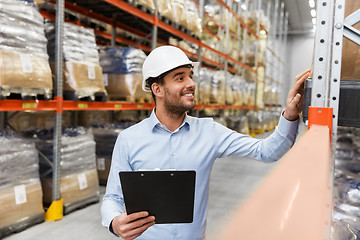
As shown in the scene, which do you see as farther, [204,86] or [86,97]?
[204,86]

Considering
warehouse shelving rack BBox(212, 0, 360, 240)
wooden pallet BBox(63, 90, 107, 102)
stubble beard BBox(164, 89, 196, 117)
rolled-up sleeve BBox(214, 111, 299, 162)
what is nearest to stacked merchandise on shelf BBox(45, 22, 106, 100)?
wooden pallet BBox(63, 90, 107, 102)

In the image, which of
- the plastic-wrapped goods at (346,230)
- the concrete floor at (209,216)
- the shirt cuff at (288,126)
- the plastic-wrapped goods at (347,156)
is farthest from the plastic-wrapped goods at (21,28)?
the plastic-wrapped goods at (346,230)

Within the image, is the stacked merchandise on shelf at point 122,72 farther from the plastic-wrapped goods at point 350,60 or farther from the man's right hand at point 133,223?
the plastic-wrapped goods at point 350,60

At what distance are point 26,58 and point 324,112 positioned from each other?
3175 mm

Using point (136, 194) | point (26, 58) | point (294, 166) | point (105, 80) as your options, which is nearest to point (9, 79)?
point (26, 58)

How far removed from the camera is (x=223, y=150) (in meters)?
2.46

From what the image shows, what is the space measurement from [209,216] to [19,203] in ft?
7.52

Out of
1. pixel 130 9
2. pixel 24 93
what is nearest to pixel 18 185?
pixel 24 93

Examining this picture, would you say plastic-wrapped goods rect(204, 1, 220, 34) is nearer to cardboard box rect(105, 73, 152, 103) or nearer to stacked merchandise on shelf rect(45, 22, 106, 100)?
cardboard box rect(105, 73, 152, 103)

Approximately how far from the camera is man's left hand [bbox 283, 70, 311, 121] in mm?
A: 1817

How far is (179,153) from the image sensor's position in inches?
90.0

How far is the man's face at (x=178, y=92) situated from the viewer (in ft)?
7.82

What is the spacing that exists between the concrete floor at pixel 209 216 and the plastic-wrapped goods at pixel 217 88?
2326 millimetres

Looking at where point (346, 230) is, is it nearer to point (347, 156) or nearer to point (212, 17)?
point (347, 156)
